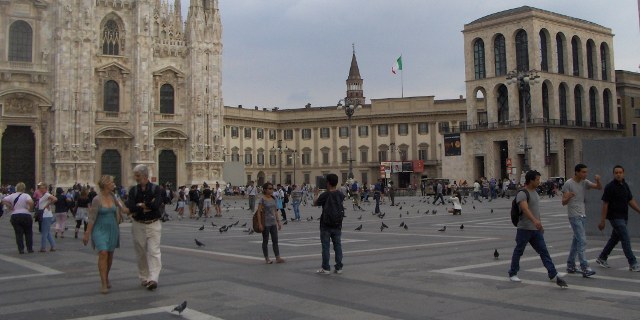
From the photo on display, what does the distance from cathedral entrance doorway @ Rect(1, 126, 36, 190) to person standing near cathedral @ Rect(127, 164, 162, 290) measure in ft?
137

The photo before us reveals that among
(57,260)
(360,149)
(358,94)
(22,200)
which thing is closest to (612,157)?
(57,260)

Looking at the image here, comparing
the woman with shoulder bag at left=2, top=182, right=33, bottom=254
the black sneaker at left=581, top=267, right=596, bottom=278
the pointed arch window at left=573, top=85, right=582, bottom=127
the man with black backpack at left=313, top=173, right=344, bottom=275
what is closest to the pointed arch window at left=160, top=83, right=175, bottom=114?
the woman with shoulder bag at left=2, top=182, right=33, bottom=254

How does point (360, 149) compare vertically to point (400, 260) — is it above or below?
above

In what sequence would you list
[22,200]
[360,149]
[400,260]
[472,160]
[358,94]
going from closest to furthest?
[400,260] → [22,200] → [472,160] → [360,149] → [358,94]

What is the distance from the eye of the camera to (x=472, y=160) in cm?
6362

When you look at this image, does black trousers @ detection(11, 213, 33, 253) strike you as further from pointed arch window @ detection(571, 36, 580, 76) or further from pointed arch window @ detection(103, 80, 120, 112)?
pointed arch window @ detection(571, 36, 580, 76)

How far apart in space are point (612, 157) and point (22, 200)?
48.3 feet

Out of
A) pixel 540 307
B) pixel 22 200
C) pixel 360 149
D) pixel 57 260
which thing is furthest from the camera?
pixel 360 149

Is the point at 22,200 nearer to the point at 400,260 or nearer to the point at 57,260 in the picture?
the point at 57,260

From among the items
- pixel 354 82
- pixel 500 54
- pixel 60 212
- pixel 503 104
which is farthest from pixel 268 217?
pixel 354 82

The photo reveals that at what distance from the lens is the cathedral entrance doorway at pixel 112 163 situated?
49938mm

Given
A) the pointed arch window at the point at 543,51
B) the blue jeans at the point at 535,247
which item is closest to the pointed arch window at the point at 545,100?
the pointed arch window at the point at 543,51

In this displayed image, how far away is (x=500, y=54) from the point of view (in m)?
62.7

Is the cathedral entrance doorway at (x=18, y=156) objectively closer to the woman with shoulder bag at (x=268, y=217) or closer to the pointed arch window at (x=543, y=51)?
the woman with shoulder bag at (x=268, y=217)
